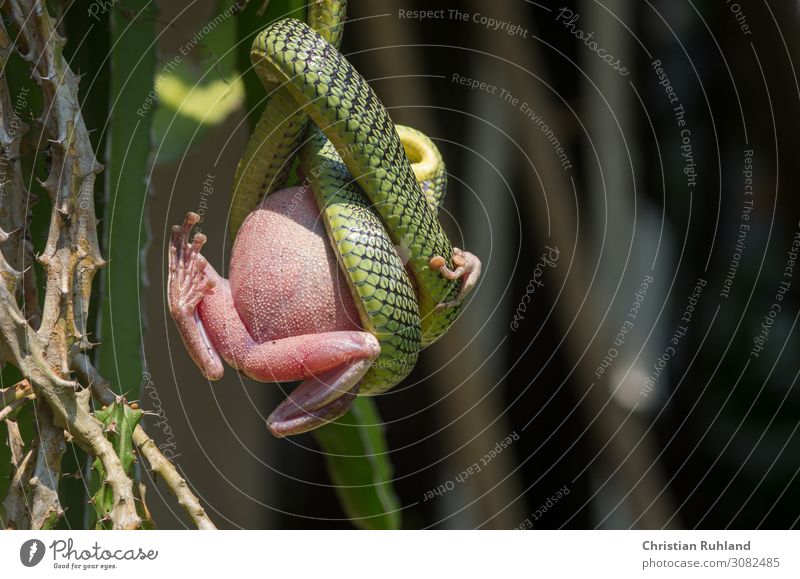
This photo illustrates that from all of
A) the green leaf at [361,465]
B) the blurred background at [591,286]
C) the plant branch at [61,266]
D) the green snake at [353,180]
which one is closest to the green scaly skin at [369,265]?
the green snake at [353,180]

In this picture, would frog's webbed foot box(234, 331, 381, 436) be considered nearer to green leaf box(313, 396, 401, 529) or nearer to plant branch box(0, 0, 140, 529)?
plant branch box(0, 0, 140, 529)

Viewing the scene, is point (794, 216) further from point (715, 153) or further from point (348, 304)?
point (348, 304)

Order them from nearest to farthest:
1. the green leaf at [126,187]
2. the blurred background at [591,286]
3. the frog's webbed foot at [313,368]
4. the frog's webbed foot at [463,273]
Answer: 1. the frog's webbed foot at [313,368]
2. the frog's webbed foot at [463,273]
3. the green leaf at [126,187]
4. the blurred background at [591,286]

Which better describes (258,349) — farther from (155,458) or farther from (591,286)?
(591,286)

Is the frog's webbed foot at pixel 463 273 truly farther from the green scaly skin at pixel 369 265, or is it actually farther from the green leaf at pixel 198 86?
the green leaf at pixel 198 86

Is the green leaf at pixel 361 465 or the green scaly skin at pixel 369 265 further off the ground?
the green scaly skin at pixel 369 265

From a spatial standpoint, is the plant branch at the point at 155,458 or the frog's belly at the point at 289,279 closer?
the frog's belly at the point at 289,279
